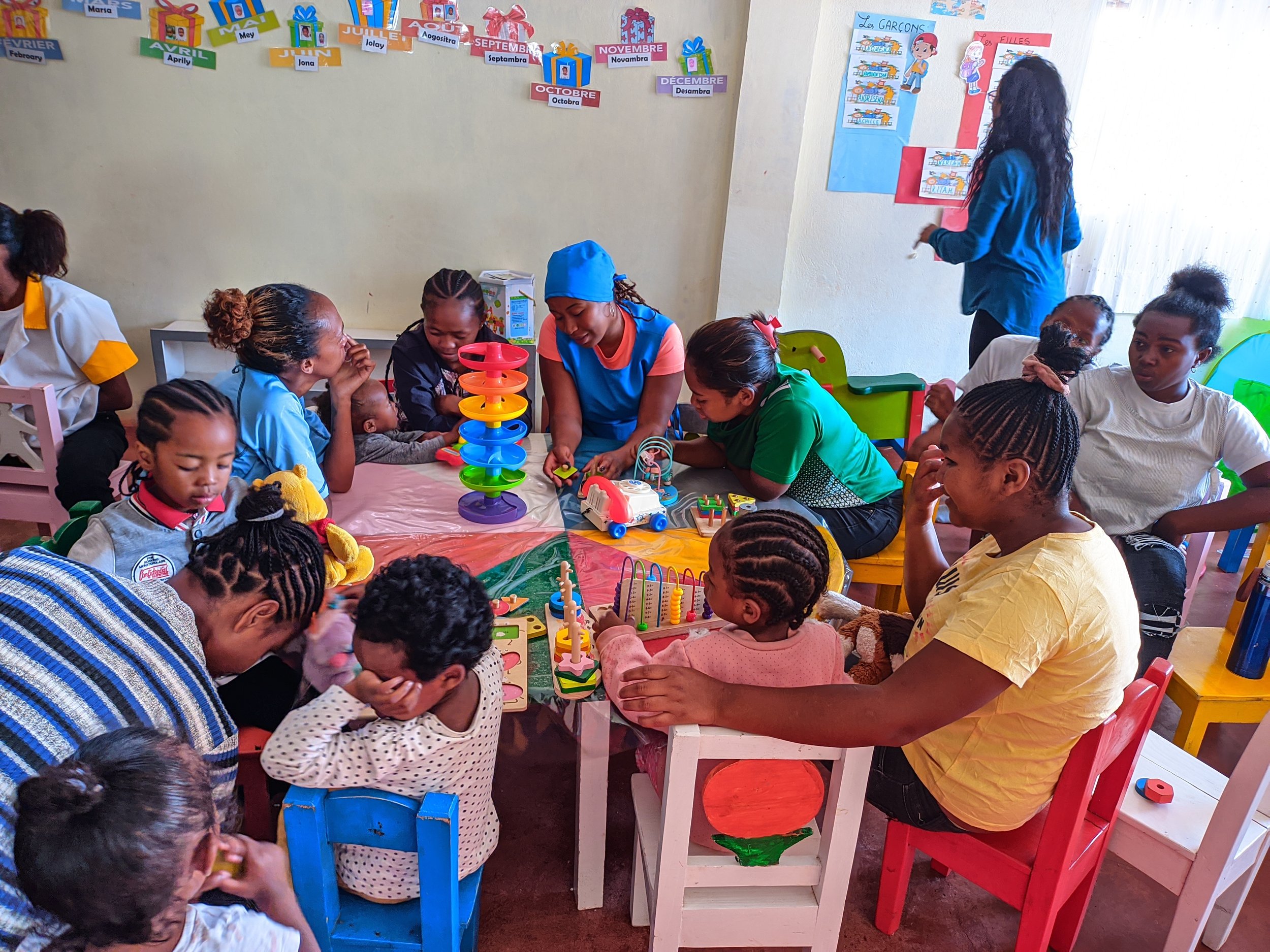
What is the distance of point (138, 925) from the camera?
1.00 m

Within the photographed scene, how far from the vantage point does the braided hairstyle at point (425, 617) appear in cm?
133

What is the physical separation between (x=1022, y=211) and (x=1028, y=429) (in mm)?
2466

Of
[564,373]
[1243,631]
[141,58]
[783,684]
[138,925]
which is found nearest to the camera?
[138,925]

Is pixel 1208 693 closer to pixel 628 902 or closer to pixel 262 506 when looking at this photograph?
pixel 628 902

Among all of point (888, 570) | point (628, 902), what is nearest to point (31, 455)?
point (628, 902)

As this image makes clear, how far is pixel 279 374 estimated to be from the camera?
7.29 feet

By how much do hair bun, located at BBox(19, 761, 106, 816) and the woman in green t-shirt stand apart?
5.95 feet

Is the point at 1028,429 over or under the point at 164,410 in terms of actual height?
over

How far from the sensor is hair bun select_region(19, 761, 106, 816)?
96 centimetres

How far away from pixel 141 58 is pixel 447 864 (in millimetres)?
4161

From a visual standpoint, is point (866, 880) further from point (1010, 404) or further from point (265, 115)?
point (265, 115)

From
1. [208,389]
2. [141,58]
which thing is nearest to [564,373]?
[208,389]

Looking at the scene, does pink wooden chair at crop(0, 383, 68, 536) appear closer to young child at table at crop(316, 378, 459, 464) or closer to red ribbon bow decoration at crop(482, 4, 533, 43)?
young child at table at crop(316, 378, 459, 464)

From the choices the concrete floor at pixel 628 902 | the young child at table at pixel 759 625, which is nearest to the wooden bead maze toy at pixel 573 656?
the young child at table at pixel 759 625
